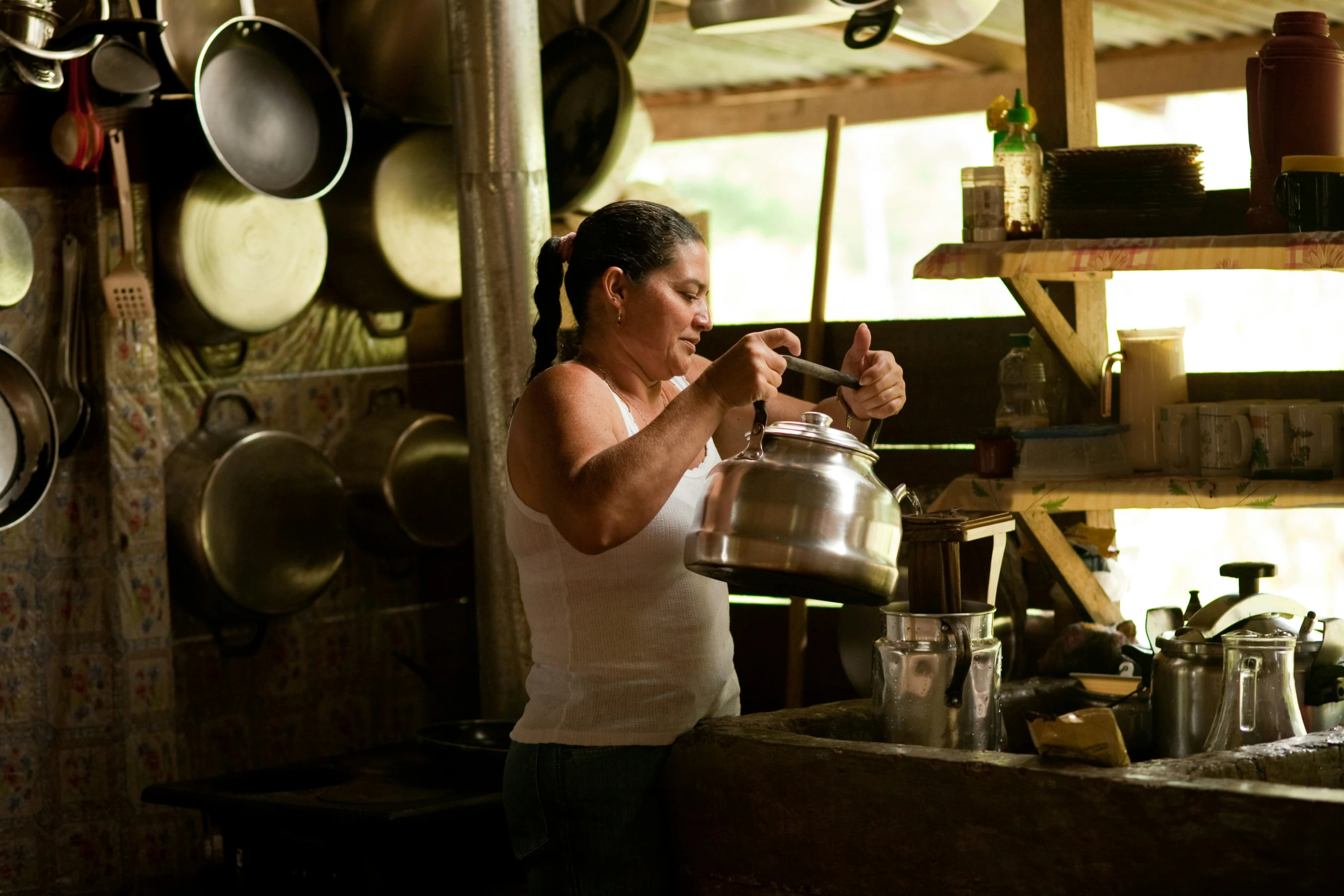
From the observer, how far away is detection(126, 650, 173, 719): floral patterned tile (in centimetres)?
335

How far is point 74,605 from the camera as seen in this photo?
11.0 ft

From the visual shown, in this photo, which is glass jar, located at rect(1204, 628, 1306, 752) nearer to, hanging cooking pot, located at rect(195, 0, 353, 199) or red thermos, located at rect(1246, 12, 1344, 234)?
red thermos, located at rect(1246, 12, 1344, 234)

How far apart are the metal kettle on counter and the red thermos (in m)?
0.65

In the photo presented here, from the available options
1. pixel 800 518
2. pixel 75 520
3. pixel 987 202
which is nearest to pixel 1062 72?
pixel 987 202

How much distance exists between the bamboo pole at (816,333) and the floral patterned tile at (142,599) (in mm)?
1421

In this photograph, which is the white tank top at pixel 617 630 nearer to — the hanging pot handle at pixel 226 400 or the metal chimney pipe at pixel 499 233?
the metal chimney pipe at pixel 499 233

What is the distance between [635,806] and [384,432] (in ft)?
6.50

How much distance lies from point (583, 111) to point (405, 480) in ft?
3.40

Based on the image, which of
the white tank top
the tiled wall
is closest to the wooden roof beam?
the white tank top

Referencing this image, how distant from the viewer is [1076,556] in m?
2.94

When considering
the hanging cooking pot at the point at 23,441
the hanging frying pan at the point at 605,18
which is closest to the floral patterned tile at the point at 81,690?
the hanging cooking pot at the point at 23,441

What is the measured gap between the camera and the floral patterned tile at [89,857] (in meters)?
3.29

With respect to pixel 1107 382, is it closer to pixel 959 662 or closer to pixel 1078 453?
pixel 1078 453

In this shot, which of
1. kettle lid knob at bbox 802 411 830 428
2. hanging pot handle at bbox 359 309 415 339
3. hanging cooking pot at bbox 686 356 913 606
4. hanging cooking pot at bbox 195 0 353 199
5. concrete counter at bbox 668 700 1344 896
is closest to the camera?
concrete counter at bbox 668 700 1344 896
